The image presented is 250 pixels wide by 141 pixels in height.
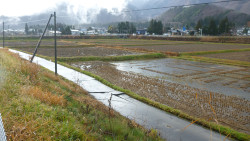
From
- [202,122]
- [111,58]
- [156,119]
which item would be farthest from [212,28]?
[156,119]

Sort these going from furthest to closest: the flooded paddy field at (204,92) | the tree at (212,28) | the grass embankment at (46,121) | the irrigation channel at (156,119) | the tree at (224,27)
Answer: the tree at (212,28)
the tree at (224,27)
the flooded paddy field at (204,92)
the irrigation channel at (156,119)
the grass embankment at (46,121)

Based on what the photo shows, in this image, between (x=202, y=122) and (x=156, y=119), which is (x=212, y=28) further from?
(x=156, y=119)

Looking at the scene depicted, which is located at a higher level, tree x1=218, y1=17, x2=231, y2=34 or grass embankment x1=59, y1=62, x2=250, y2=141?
tree x1=218, y1=17, x2=231, y2=34

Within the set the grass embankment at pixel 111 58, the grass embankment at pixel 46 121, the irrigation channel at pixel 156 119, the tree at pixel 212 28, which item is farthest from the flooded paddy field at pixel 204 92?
the tree at pixel 212 28

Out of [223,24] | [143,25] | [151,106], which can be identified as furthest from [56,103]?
[143,25]

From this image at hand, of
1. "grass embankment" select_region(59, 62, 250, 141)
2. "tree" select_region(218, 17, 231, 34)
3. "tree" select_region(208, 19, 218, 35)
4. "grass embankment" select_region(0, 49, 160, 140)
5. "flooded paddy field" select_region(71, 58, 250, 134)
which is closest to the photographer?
"grass embankment" select_region(0, 49, 160, 140)

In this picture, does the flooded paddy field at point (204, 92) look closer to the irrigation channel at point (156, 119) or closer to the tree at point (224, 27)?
the irrigation channel at point (156, 119)

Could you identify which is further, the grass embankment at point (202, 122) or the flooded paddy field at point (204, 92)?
the flooded paddy field at point (204, 92)

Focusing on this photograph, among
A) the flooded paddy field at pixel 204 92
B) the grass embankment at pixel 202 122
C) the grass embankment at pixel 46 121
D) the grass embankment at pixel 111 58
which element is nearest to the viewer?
the grass embankment at pixel 46 121

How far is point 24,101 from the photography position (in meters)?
4.81

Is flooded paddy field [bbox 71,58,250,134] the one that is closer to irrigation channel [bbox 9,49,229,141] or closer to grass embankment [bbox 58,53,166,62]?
irrigation channel [bbox 9,49,229,141]

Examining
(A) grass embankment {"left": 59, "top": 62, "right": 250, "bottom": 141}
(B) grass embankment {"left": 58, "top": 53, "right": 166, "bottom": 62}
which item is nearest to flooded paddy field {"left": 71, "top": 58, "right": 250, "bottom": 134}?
(A) grass embankment {"left": 59, "top": 62, "right": 250, "bottom": 141}

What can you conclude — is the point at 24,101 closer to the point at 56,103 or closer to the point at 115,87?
the point at 56,103

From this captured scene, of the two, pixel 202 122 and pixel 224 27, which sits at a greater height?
pixel 224 27
